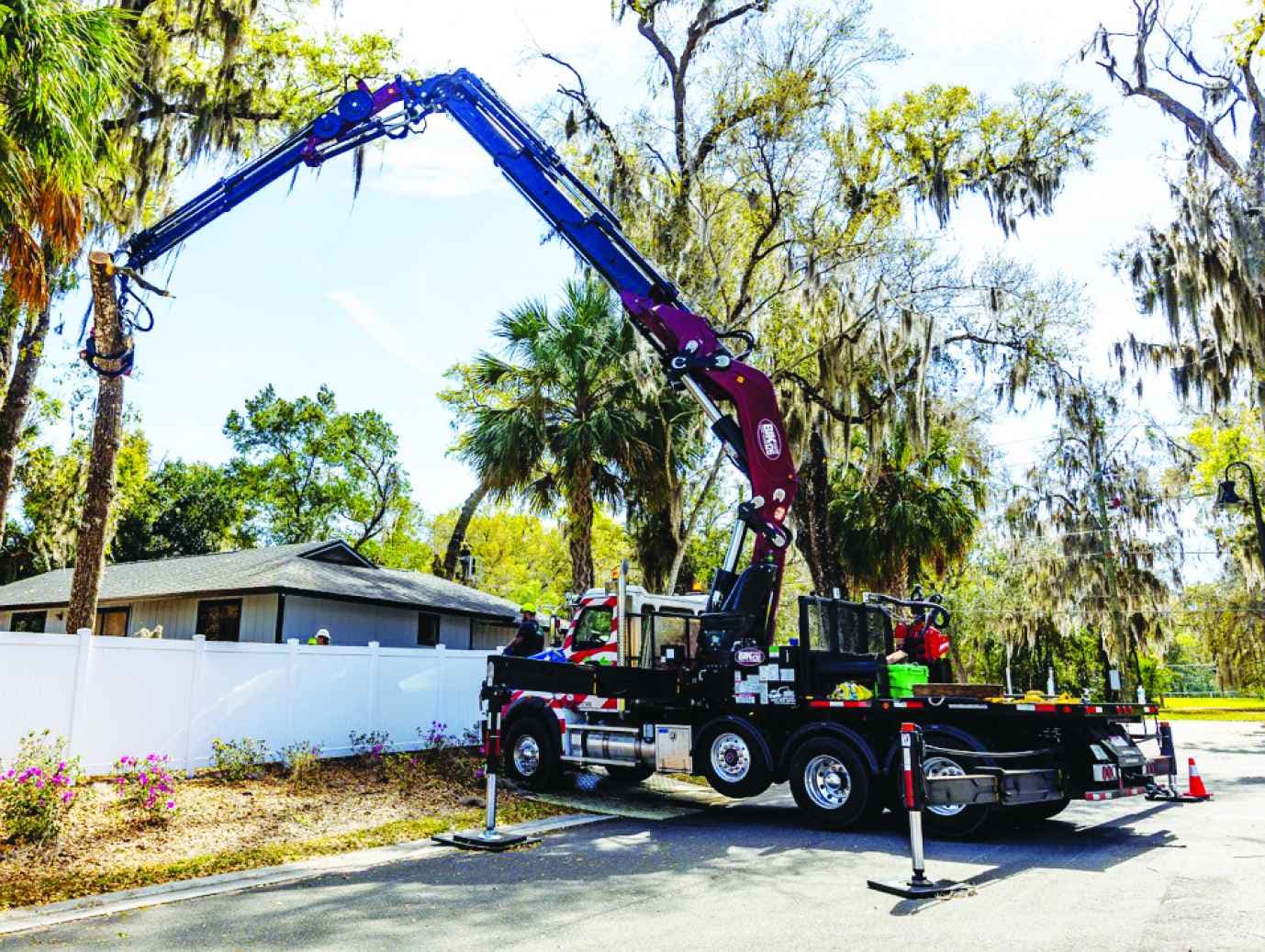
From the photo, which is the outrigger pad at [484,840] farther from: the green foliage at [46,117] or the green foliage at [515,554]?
the green foliage at [515,554]

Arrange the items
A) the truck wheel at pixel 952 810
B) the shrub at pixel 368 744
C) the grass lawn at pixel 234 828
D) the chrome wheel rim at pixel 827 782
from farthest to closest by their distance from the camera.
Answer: the shrub at pixel 368 744, the chrome wheel rim at pixel 827 782, the truck wheel at pixel 952 810, the grass lawn at pixel 234 828

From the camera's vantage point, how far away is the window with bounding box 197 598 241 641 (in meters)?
21.2

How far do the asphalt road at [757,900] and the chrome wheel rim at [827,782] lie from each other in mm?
467

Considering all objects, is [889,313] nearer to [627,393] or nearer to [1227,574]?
[627,393]

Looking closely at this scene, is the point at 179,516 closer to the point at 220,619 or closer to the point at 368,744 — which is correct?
the point at 220,619

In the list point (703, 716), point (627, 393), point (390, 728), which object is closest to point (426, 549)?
point (627, 393)

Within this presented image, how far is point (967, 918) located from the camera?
235 inches

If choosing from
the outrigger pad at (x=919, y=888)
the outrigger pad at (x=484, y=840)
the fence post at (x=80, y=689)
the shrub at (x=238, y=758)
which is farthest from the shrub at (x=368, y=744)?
the outrigger pad at (x=919, y=888)

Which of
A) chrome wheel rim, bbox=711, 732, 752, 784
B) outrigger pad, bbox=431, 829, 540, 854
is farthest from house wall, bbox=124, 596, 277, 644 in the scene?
outrigger pad, bbox=431, 829, 540, 854

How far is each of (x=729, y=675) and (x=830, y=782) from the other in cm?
181

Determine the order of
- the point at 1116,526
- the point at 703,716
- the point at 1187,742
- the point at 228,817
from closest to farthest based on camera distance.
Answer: the point at 228,817 < the point at 703,716 < the point at 1187,742 < the point at 1116,526

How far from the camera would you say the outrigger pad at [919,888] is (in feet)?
21.4

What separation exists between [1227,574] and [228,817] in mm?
37181

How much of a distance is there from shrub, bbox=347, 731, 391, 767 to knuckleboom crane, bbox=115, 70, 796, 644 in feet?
18.7
